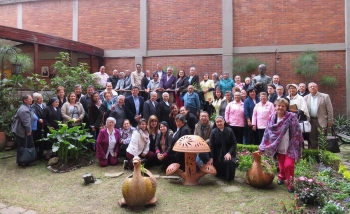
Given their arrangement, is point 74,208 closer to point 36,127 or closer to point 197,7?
point 36,127

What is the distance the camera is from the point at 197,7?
481 inches

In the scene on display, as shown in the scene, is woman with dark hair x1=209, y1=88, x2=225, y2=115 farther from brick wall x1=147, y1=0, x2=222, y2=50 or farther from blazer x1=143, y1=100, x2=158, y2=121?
brick wall x1=147, y1=0, x2=222, y2=50

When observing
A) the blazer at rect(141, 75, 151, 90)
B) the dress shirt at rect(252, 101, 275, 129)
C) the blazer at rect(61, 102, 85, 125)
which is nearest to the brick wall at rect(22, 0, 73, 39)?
the blazer at rect(141, 75, 151, 90)

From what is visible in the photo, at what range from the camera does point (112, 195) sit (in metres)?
4.95

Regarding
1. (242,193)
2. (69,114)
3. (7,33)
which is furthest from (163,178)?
(7,33)

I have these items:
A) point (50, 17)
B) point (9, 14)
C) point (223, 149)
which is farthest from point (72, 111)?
point (9, 14)

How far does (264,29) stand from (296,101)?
6.10 meters

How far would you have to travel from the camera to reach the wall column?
11867 mm

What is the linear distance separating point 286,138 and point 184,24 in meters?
8.77

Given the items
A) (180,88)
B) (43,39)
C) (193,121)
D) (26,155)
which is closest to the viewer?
(26,155)

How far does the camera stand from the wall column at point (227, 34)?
11.9m

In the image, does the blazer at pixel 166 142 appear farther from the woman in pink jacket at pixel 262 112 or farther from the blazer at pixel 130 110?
the woman in pink jacket at pixel 262 112

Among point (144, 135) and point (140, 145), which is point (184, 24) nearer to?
point (144, 135)

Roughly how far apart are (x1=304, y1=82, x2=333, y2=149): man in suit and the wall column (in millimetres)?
5435
